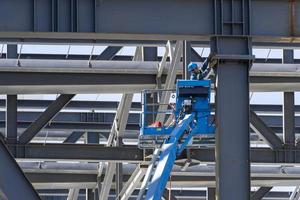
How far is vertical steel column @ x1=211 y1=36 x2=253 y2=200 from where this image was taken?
16844 millimetres

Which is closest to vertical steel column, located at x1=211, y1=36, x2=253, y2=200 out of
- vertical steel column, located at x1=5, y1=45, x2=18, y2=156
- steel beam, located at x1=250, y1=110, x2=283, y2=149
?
steel beam, located at x1=250, y1=110, x2=283, y2=149

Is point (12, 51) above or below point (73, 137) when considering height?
above

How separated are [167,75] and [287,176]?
9221mm

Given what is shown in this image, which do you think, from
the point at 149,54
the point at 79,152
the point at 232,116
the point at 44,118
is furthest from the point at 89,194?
the point at 232,116

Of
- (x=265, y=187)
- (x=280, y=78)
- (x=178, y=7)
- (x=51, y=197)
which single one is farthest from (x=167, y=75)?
(x=51, y=197)

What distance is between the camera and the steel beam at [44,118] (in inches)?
1032

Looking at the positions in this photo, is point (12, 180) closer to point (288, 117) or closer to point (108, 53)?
point (108, 53)

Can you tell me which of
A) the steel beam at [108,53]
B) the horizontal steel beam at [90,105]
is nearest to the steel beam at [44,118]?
the steel beam at [108,53]

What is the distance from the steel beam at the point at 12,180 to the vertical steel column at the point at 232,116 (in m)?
2.86

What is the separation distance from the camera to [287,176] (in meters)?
33.2

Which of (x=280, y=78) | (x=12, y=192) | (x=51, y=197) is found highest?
(x=280, y=78)

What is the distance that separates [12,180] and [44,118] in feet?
31.2

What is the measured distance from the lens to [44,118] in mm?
26484

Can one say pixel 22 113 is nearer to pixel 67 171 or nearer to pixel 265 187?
pixel 67 171
